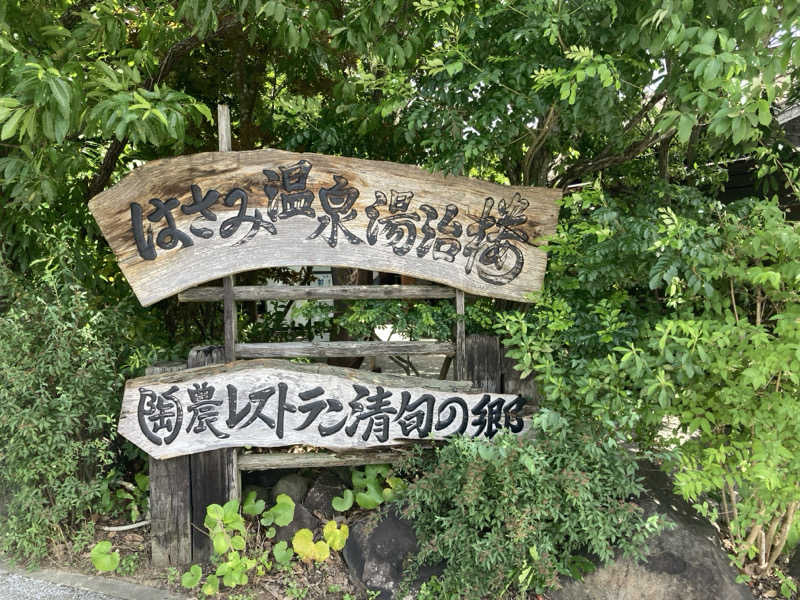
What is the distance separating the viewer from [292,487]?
4.34 metres

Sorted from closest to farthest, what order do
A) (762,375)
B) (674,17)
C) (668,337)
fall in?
(674,17)
(762,375)
(668,337)

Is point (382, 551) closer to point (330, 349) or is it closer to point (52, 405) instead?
point (330, 349)

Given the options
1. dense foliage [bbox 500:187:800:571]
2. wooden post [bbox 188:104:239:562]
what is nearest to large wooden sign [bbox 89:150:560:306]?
wooden post [bbox 188:104:239:562]

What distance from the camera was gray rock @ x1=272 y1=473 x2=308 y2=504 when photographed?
4.31 metres

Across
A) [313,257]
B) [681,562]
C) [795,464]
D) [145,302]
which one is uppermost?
[313,257]

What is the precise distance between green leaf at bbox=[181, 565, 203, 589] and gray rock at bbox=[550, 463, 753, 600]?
2247 mm

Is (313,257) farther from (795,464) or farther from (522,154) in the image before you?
(795,464)

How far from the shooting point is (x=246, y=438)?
3.90 meters

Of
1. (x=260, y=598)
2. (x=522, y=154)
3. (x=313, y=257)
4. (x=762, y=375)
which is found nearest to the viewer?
(x=762, y=375)

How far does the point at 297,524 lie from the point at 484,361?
1.82m

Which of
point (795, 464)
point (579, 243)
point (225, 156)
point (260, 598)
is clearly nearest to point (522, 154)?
point (579, 243)

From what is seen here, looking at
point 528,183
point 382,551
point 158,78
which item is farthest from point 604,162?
point 158,78

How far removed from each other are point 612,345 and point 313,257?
212cm

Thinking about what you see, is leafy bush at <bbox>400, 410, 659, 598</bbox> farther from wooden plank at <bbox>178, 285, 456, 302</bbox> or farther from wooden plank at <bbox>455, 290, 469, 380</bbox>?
wooden plank at <bbox>178, 285, 456, 302</bbox>
